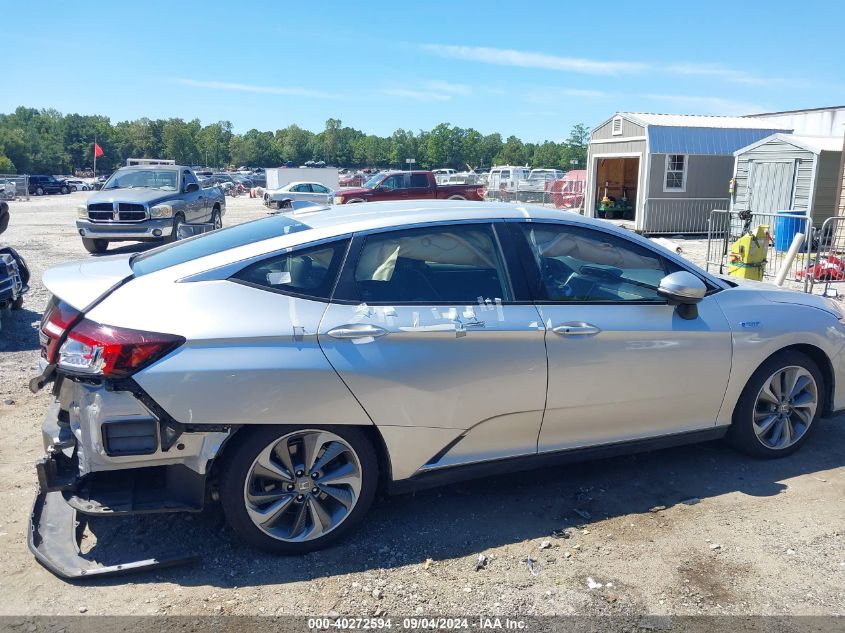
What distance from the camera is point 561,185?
98.0 ft

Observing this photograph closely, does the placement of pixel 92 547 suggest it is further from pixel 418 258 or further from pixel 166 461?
pixel 418 258

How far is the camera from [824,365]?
4559 mm

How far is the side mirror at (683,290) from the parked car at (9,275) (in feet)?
22.2

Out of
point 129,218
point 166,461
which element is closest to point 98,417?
point 166,461

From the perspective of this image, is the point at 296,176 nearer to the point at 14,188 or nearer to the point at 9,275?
the point at 14,188

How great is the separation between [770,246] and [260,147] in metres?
110

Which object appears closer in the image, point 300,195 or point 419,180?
point 419,180

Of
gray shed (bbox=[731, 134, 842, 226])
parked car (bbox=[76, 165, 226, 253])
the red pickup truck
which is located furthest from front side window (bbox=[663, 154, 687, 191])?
parked car (bbox=[76, 165, 226, 253])

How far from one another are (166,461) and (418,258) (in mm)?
1582

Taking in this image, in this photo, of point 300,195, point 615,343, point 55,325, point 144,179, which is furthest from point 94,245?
point 300,195

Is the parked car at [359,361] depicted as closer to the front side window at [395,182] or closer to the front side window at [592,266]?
the front side window at [592,266]

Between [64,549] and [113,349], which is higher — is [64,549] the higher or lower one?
the lower one

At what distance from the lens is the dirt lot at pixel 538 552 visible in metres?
3.05

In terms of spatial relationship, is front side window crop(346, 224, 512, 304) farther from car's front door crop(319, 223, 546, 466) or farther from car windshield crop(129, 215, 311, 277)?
car windshield crop(129, 215, 311, 277)
